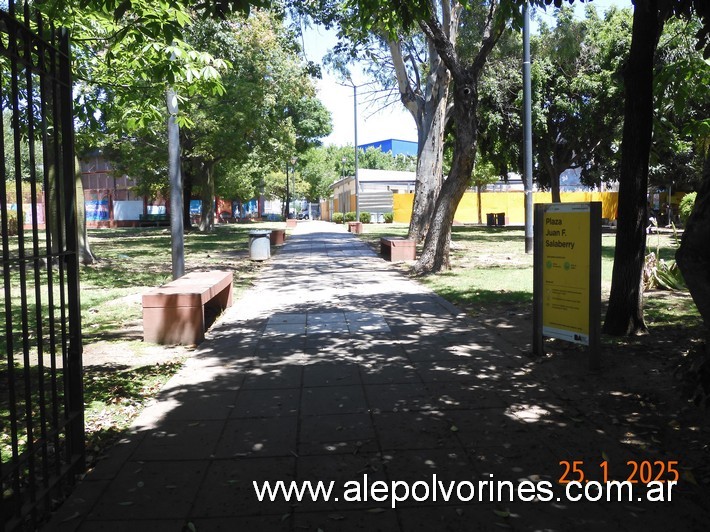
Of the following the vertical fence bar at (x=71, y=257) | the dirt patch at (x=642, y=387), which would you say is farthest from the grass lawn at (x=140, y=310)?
the vertical fence bar at (x=71, y=257)

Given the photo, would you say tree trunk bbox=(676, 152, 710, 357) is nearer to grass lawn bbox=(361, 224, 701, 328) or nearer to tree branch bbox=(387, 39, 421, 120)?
grass lawn bbox=(361, 224, 701, 328)

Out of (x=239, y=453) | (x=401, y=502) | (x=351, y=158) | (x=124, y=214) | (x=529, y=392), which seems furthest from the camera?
(x=351, y=158)

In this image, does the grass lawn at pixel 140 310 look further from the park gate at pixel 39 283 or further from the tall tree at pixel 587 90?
the tall tree at pixel 587 90

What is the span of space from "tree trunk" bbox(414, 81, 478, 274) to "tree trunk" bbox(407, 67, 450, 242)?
560cm

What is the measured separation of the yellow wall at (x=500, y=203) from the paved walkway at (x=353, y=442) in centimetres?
4169

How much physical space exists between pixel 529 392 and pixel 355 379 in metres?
1.55

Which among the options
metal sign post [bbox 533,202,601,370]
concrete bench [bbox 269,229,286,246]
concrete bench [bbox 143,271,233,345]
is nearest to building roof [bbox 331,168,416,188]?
concrete bench [bbox 269,229,286,246]

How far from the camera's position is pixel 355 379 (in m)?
5.96

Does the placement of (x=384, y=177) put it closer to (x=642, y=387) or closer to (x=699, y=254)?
(x=642, y=387)

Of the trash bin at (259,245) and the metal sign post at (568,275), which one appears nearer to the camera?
the metal sign post at (568,275)

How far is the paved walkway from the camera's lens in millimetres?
3410

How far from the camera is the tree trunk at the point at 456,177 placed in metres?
12.5

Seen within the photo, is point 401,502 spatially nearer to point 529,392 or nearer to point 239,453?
point 239,453

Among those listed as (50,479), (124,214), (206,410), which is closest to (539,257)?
(206,410)
